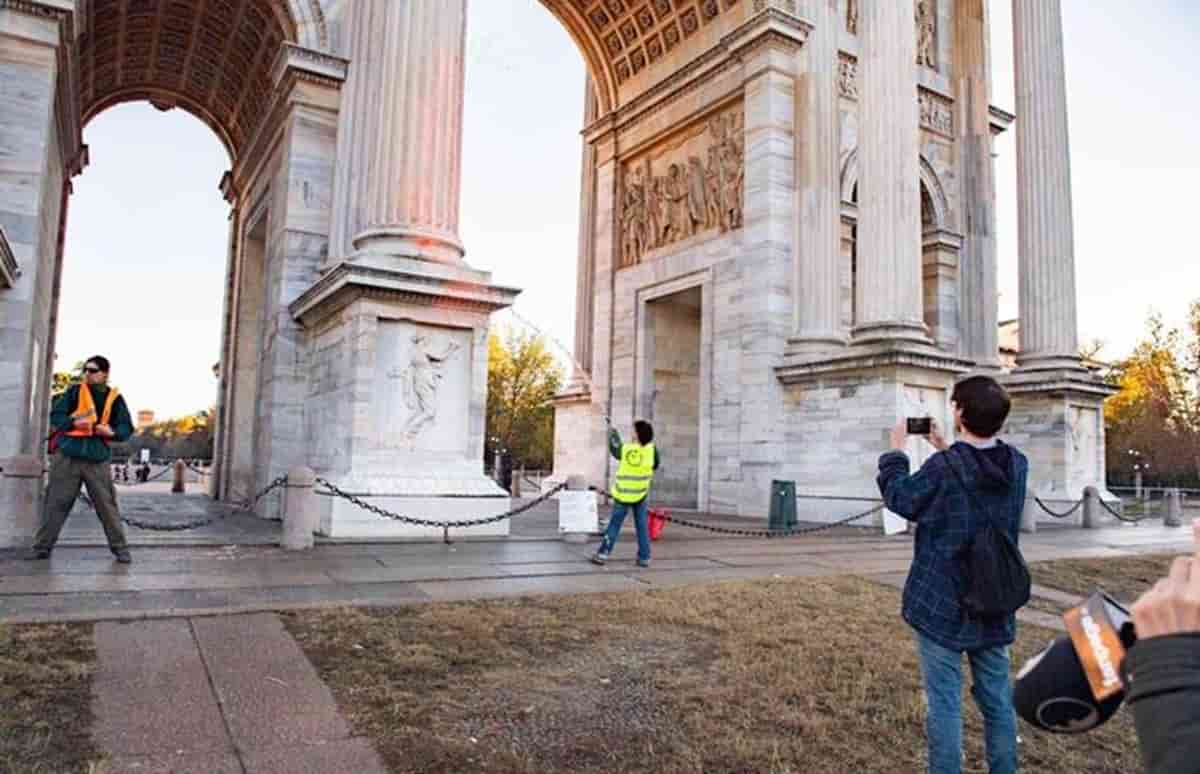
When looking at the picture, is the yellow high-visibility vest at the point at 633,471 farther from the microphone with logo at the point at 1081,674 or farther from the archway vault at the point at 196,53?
the archway vault at the point at 196,53

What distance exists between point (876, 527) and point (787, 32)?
37.5 ft

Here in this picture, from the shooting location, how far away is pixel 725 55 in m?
21.0

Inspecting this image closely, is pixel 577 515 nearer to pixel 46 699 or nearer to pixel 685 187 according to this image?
pixel 46 699

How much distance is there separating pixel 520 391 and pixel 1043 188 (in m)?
43.1

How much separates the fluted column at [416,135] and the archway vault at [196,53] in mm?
3648

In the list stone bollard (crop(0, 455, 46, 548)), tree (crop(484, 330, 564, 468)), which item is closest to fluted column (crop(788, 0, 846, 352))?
stone bollard (crop(0, 455, 46, 548))

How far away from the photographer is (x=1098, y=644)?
4.75ft

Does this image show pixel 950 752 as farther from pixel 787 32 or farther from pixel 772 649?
pixel 787 32

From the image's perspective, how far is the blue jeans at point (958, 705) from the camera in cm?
347

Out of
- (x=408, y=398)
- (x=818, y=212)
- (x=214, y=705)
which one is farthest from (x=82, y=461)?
(x=818, y=212)

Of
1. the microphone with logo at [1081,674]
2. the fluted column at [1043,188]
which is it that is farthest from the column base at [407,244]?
the fluted column at [1043,188]

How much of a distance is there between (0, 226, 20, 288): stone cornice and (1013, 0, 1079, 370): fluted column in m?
21.5

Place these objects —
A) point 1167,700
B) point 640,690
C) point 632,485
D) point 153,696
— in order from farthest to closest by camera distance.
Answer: point 632,485 < point 640,690 < point 153,696 < point 1167,700

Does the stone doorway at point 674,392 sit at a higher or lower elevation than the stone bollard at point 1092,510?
higher
